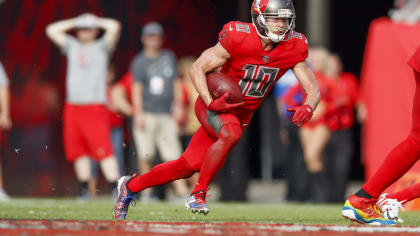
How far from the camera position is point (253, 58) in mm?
7508

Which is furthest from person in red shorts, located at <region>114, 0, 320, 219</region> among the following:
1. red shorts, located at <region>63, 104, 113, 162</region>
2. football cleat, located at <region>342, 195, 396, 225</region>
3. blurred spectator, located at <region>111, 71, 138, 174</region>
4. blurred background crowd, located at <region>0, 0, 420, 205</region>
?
blurred spectator, located at <region>111, 71, 138, 174</region>

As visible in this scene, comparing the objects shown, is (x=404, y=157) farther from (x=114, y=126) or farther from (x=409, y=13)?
(x=114, y=126)

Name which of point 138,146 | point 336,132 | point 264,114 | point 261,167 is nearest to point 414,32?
point 336,132

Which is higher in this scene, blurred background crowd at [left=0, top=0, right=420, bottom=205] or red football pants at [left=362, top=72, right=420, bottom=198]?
red football pants at [left=362, top=72, right=420, bottom=198]

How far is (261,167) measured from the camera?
16.4m

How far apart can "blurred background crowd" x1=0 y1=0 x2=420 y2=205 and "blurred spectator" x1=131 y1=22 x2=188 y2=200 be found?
0.5 inches

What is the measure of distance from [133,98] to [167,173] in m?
4.64

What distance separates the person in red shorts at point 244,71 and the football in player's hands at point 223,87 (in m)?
0.06

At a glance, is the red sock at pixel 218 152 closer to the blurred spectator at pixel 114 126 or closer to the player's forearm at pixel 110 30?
the player's forearm at pixel 110 30

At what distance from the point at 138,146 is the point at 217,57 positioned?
16.1ft

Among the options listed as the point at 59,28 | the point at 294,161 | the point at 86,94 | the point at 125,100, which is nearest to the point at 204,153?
the point at 86,94

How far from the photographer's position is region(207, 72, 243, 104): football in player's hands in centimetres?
735

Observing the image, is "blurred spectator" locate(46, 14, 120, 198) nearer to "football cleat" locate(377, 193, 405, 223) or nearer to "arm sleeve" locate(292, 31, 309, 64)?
"arm sleeve" locate(292, 31, 309, 64)

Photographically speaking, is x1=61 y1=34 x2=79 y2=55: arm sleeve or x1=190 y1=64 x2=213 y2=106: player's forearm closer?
x1=190 y1=64 x2=213 y2=106: player's forearm
